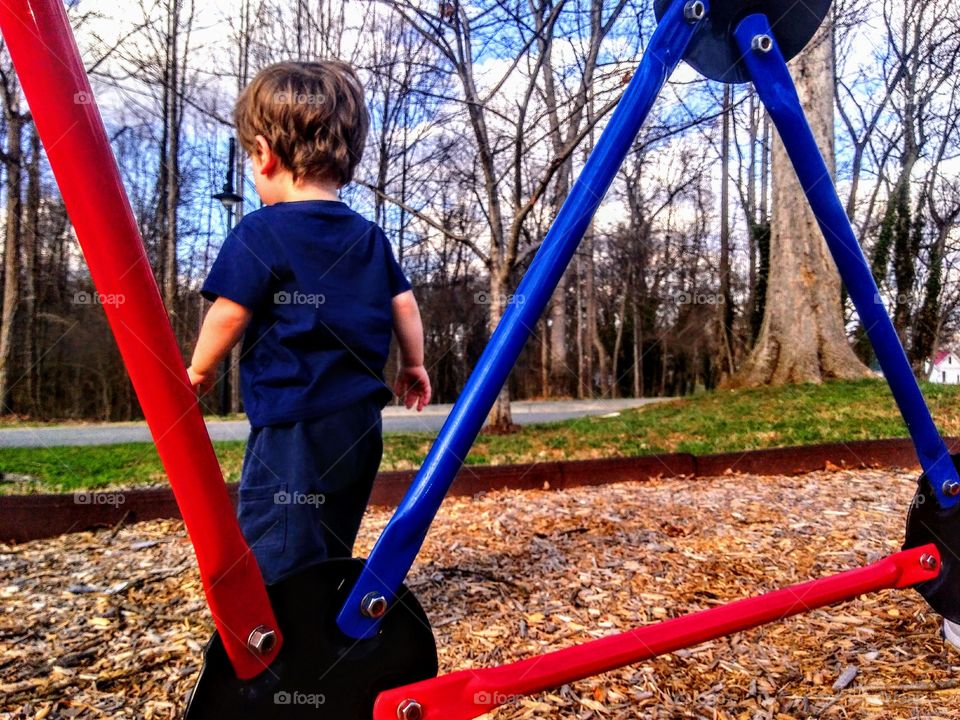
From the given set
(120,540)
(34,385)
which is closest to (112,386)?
(34,385)

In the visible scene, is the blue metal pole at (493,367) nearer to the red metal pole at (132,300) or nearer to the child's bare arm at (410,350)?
the red metal pole at (132,300)

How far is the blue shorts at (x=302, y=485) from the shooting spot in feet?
3.68

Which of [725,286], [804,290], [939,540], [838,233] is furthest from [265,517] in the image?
[725,286]

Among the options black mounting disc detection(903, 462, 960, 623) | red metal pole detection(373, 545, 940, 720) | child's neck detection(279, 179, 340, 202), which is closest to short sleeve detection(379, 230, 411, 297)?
child's neck detection(279, 179, 340, 202)

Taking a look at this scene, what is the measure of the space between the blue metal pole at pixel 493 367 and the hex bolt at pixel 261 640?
9 centimetres

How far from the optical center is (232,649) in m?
0.81

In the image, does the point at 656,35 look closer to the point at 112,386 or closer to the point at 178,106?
the point at 178,106

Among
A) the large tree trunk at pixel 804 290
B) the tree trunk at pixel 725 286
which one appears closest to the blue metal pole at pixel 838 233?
the large tree trunk at pixel 804 290

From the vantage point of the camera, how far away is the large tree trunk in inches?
289

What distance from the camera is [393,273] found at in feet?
4.41

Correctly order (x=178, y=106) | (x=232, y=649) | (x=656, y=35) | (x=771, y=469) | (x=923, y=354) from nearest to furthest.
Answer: (x=232, y=649) → (x=656, y=35) → (x=178, y=106) → (x=771, y=469) → (x=923, y=354)

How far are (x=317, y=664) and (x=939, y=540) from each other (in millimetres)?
1341

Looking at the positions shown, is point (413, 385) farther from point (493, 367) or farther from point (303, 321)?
point (493, 367)

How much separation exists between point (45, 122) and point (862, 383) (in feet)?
24.3
